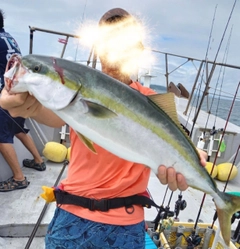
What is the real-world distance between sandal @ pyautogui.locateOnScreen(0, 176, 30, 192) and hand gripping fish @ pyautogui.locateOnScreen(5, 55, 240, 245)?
2766 millimetres

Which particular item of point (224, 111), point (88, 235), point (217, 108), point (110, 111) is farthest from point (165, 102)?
point (224, 111)

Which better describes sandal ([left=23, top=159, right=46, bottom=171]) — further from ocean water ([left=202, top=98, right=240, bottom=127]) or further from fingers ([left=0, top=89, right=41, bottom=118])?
fingers ([left=0, top=89, right=41, bottom=118])

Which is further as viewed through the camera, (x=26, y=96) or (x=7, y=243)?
(x=7, y=243)

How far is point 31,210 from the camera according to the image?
Answer: 337 centimetres

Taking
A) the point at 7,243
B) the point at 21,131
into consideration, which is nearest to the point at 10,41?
the point at 21,131

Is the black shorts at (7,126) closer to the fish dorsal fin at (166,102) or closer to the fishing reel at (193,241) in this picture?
the fishing reel at (193,241)

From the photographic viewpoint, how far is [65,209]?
164 cm

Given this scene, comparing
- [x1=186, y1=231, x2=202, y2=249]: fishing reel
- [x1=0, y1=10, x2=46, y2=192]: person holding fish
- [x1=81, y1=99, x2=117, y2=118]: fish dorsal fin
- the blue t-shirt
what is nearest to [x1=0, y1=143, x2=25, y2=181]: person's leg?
[x1=0, y1=10, x2=46, y2=192]: person holding fish

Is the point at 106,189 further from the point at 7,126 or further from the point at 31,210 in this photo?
the point at 7,126

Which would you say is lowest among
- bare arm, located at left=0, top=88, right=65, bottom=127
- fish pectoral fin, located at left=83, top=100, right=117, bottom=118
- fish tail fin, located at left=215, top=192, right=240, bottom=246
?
fish tail fin, located at left=215, top=192, right=240, bottom=246

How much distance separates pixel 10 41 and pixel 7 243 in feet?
7.32

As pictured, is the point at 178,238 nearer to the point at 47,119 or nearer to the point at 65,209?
the point at 65,209

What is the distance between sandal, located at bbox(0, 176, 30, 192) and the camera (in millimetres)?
3732

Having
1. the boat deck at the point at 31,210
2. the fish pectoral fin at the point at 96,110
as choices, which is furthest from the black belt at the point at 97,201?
the boat deck at the point at 31,210
